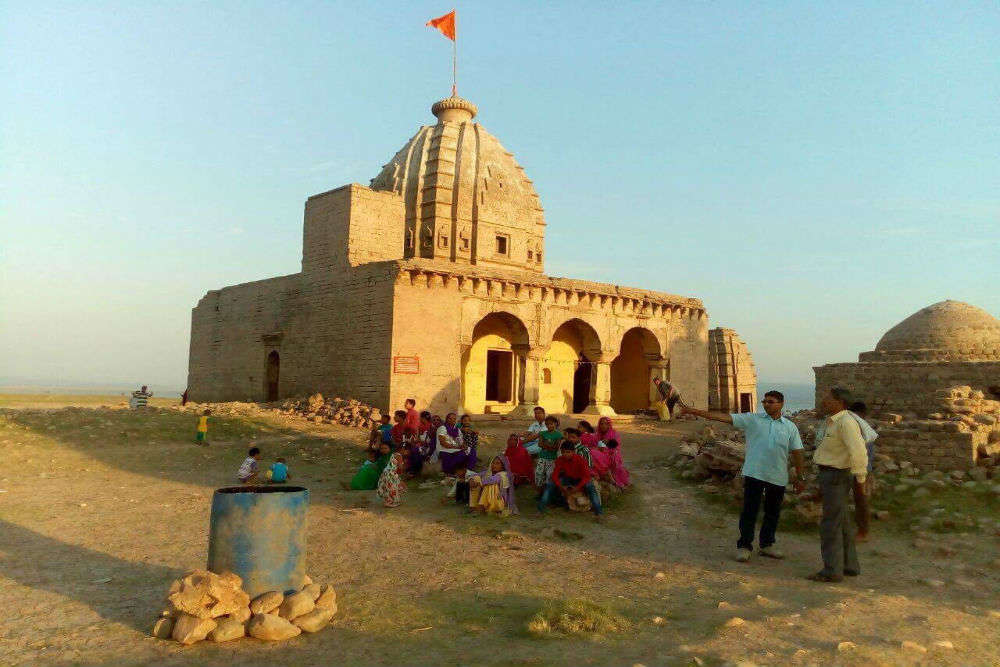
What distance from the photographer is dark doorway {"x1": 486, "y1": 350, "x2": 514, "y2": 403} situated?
23.1m

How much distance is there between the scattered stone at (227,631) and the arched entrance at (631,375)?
71.0ft

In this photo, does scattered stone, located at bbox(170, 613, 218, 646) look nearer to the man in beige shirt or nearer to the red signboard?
the man in beige shirt

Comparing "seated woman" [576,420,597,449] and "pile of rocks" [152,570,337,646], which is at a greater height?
"seated woman" [576,420,597,449]

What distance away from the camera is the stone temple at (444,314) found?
62.0ft

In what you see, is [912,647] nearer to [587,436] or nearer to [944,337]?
[587,436]

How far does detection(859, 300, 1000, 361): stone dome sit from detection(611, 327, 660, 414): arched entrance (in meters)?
7.54

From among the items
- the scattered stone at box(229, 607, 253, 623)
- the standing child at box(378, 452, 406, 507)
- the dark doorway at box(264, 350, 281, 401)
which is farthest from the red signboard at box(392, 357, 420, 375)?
the scattered stone at box(229, 607, 253, 623)

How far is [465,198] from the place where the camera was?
25.8 metres

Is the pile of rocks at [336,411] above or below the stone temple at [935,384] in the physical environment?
below

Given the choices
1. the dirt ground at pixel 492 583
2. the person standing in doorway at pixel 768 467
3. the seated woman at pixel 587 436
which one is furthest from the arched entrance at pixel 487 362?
the person standing in doorway at pixel 768 467

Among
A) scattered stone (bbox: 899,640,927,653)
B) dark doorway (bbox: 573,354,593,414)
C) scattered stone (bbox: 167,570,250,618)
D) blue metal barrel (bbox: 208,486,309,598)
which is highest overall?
dark doorway (bbox: 573,354,593,414)

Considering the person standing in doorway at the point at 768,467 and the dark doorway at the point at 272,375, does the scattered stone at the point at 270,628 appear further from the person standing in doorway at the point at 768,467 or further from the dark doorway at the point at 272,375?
the dark doorway at the point at 272,375

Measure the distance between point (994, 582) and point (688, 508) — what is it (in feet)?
12.8

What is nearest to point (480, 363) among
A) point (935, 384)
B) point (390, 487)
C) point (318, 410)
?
point (318, 410)
